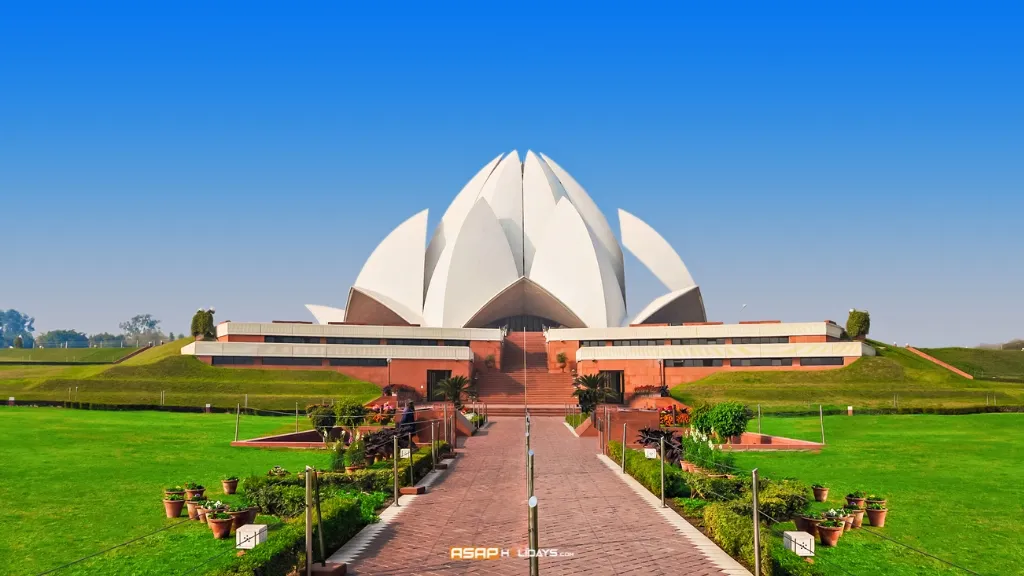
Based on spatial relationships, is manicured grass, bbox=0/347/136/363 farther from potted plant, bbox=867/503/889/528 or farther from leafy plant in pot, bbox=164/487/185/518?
potted plant, bbox=867/503/889/528

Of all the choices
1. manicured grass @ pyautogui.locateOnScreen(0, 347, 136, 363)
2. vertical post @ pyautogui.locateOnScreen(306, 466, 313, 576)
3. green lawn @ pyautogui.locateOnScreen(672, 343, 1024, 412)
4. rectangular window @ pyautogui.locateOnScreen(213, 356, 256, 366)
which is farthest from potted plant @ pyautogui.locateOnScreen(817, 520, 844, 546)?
manicured grass @ pyautogui.locateOnScreen(0, 347, 136, 363)

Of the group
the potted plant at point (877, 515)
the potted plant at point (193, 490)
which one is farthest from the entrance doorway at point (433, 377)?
the potted plant at point (877, 515)

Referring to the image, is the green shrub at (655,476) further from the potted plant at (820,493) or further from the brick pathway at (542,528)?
the potted plant at (820,493)

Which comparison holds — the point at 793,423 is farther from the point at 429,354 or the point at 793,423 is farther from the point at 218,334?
the point at 218,334

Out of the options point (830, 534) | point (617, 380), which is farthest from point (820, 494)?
point (617, 380)

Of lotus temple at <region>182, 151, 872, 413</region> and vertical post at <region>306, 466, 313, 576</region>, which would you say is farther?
lotus temple at <region>182, 151, 872, 413</region>

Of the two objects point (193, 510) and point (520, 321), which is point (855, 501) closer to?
point (193, 510)

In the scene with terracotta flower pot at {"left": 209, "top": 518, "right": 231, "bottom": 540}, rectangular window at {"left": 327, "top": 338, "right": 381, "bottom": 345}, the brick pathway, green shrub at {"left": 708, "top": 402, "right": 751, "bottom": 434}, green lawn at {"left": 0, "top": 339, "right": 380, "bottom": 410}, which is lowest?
the brick pathway

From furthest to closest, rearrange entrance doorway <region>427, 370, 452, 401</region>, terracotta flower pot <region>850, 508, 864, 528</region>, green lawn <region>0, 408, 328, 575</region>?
entrance doorway <region>427, 370, 452, 401</region>
terracotta flower pot <region>850, 508, 864, 528</region>
green lawn <region>0, 408, 328, 575</region>

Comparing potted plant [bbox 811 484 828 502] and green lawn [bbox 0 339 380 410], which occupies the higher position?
green lawn [bbox 0 339 380 410]
